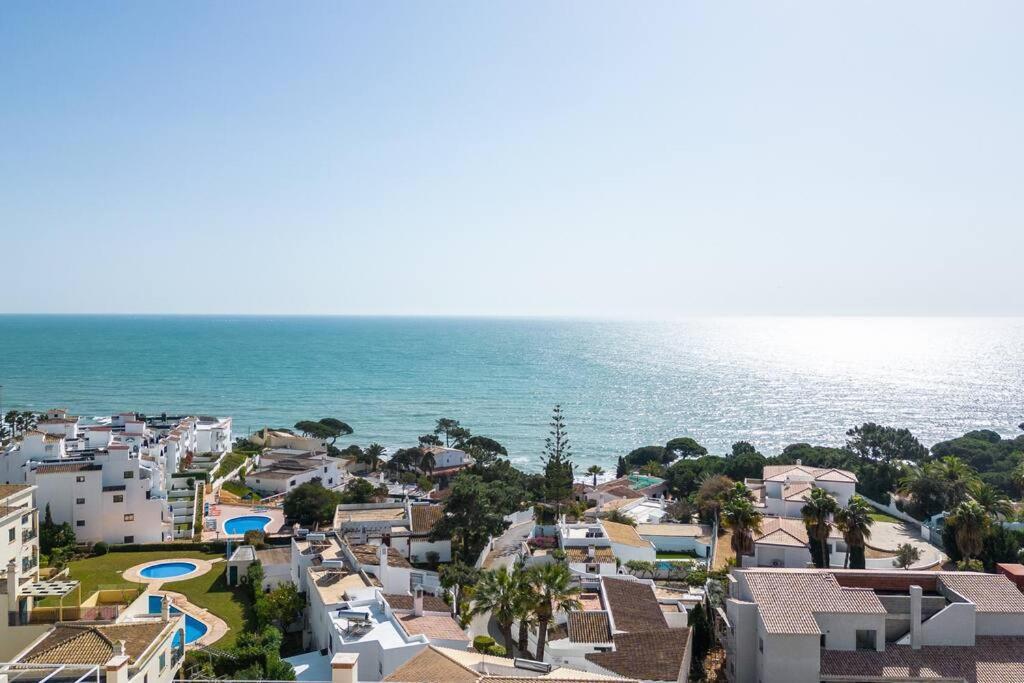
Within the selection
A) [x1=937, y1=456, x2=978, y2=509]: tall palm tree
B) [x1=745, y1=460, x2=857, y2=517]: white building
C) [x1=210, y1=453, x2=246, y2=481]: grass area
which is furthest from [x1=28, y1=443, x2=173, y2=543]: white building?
[x1=937, y1=456, x2=978, y2=509]: tall palm tree

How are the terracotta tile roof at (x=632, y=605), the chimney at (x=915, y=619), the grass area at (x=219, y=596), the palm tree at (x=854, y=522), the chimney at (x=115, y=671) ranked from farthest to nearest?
the palm tree at (x=854, y=522)
the grass area at (x=219, y=596)
the terracotta tile roof at (x=632, y=605)
the chimney at (x=915, y=619)
the chimney at (x=115, y=671)

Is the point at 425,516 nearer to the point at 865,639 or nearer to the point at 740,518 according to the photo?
the point at 740,518

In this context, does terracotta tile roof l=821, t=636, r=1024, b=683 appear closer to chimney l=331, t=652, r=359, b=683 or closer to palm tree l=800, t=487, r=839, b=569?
palm tree l=800, t=487, r=839, b=569

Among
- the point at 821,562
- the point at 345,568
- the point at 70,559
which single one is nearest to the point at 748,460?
the point at 821,562

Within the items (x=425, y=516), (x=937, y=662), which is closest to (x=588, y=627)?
(x=937, y=662)

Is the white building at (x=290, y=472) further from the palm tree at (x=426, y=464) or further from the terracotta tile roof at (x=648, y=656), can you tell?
the terracotta tile roof at (x=648, y=656)

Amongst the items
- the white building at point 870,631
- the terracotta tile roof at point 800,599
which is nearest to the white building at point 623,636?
the white building at point 870,631
